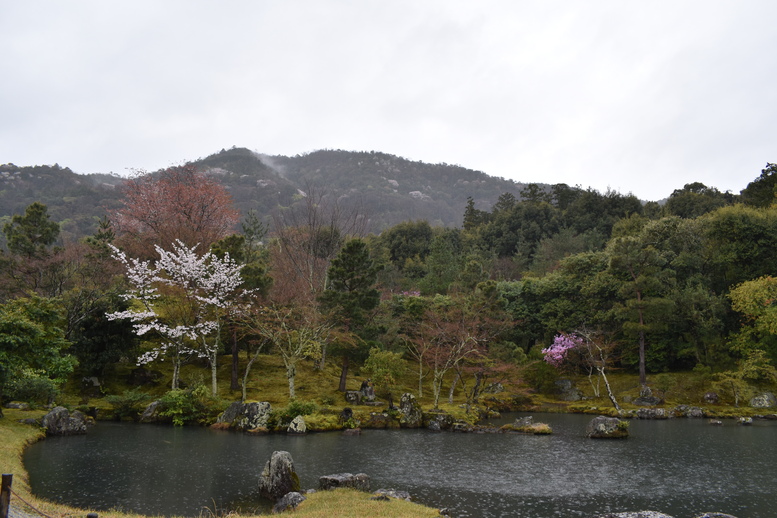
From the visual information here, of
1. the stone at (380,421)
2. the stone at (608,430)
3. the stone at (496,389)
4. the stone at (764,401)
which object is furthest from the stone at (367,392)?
the stone at (764,401)

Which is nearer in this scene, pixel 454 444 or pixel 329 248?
pixel 454 444

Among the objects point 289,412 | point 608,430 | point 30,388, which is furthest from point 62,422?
point 608,430

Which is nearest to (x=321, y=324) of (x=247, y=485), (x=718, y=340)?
(x=247, y=485)

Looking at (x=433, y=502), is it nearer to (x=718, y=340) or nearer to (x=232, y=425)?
(x=232, y=425)

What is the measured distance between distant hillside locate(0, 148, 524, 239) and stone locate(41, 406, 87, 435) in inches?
1897

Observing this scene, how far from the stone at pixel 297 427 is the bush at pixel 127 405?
29.8ft

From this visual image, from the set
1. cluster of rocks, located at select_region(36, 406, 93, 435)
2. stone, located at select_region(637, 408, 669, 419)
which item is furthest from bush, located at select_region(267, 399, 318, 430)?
stone, located at select_region(637, 408, 669, 419)

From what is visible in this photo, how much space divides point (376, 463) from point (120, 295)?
66.9 feet

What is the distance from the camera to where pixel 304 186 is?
12150 centimetres

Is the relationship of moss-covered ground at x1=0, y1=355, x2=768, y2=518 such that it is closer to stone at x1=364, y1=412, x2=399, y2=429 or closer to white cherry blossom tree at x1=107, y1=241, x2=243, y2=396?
stone at x1=364, y1=412, x2=399, y2=429

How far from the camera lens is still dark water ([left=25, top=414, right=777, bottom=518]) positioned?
43.5ft

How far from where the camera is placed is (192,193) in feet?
143

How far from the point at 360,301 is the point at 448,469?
15.9 metres

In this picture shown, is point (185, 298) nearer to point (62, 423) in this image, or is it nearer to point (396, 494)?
point (62, 423)
